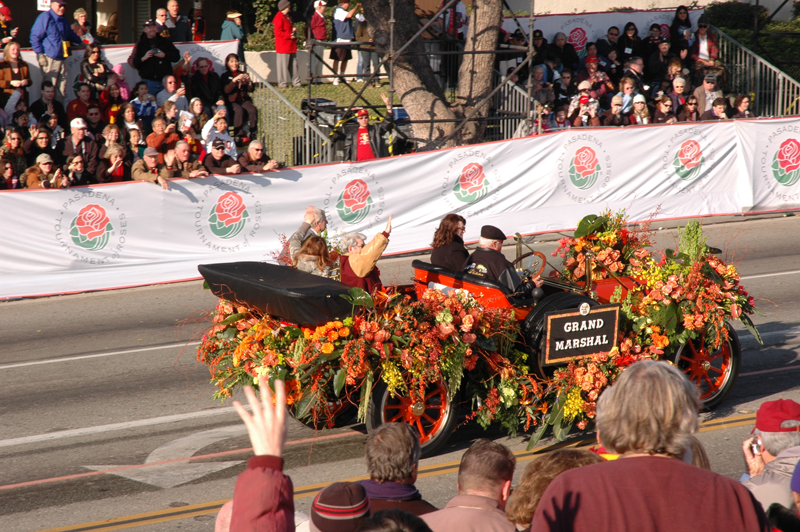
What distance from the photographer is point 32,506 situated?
594 centimetres

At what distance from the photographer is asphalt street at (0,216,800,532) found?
6.03 metres

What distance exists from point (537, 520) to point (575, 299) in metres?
4.50

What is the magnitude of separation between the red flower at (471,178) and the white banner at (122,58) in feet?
20.0

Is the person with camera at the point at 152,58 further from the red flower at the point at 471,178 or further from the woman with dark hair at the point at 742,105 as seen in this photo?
the woman with dark hair at the point at 742,105

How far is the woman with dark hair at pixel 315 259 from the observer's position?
26.9 feet

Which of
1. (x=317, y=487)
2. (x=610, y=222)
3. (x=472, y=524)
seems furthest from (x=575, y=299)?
(x=472, y=524)

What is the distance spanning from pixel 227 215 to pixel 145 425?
20.2 feet

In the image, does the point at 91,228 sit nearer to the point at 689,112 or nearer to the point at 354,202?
the point at 354,202

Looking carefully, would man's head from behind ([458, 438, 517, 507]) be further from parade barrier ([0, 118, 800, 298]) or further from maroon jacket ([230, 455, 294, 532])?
parade barrier ([0, 118, 800, 298])

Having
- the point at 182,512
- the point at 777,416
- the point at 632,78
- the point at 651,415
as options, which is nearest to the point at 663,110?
the point at 632,78

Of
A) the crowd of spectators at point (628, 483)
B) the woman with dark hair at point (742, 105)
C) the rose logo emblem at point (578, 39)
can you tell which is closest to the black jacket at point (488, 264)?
the crowd of spectators at point (628, 483)

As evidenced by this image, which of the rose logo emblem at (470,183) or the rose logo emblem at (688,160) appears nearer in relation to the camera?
the rose logo emblem at (470,183)

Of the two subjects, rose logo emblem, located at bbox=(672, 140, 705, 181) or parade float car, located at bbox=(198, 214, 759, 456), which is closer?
parade float car, located at bbox=(198, 214, 759, 456)

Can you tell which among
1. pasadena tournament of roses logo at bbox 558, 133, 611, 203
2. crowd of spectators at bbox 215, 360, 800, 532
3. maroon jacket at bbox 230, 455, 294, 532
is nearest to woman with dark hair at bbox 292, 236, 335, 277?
crowd of spectators at bbox 215, 360, 800, 532
